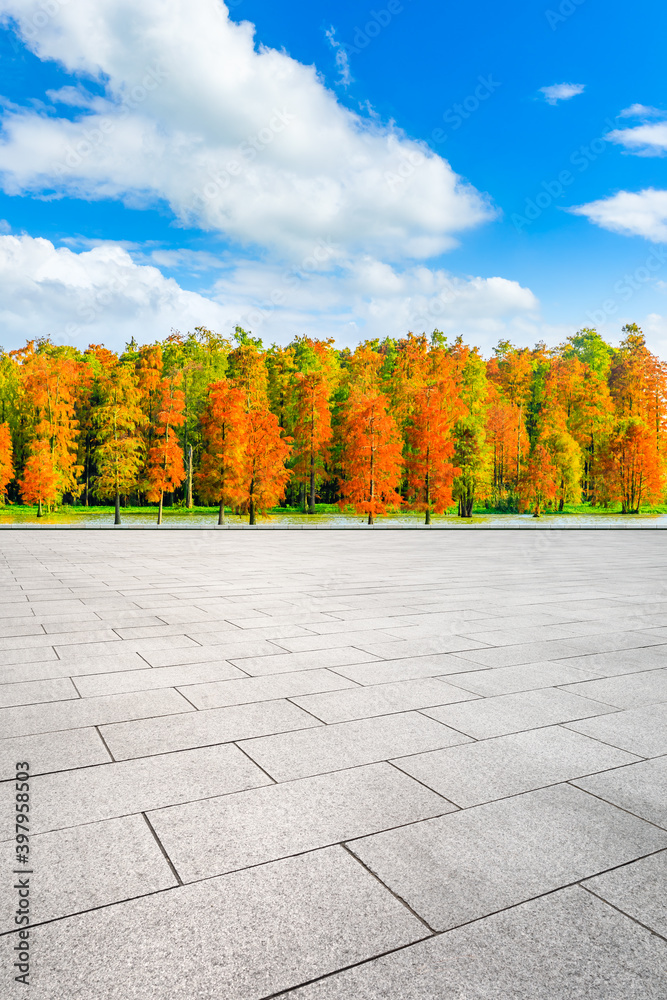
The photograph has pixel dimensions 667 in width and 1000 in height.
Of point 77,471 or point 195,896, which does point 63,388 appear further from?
point 195,896

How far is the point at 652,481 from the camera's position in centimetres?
4559

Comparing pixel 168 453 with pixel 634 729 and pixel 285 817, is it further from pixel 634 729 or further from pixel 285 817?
pixel 285 817

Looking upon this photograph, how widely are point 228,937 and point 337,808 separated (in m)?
0.96

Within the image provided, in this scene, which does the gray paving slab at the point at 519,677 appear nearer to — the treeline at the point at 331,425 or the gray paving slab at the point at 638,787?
the gray paving slab at the point at 638,787

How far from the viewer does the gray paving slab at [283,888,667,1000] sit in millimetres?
1957

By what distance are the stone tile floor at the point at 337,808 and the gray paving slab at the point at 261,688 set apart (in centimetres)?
3

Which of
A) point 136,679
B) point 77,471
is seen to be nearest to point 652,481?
point 77,471

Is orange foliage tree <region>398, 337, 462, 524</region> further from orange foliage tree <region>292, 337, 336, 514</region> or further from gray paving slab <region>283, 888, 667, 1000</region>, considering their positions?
gray paving slab <region>283, 888, 667, 1000</region>

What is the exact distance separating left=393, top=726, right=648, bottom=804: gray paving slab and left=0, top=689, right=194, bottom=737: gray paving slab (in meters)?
1.78

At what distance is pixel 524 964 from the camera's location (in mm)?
2080

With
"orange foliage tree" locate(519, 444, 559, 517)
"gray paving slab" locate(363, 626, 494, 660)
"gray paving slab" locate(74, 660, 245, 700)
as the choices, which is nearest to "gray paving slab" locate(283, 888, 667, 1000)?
"gray paving slab" locate(74, 660, 245, 700)

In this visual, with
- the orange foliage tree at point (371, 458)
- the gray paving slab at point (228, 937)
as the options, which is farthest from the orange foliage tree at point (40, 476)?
the gray paving slab at point (228, 937)

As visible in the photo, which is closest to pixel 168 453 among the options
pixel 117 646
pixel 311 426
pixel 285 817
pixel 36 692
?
pixel 311 426

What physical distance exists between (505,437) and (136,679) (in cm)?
4543
